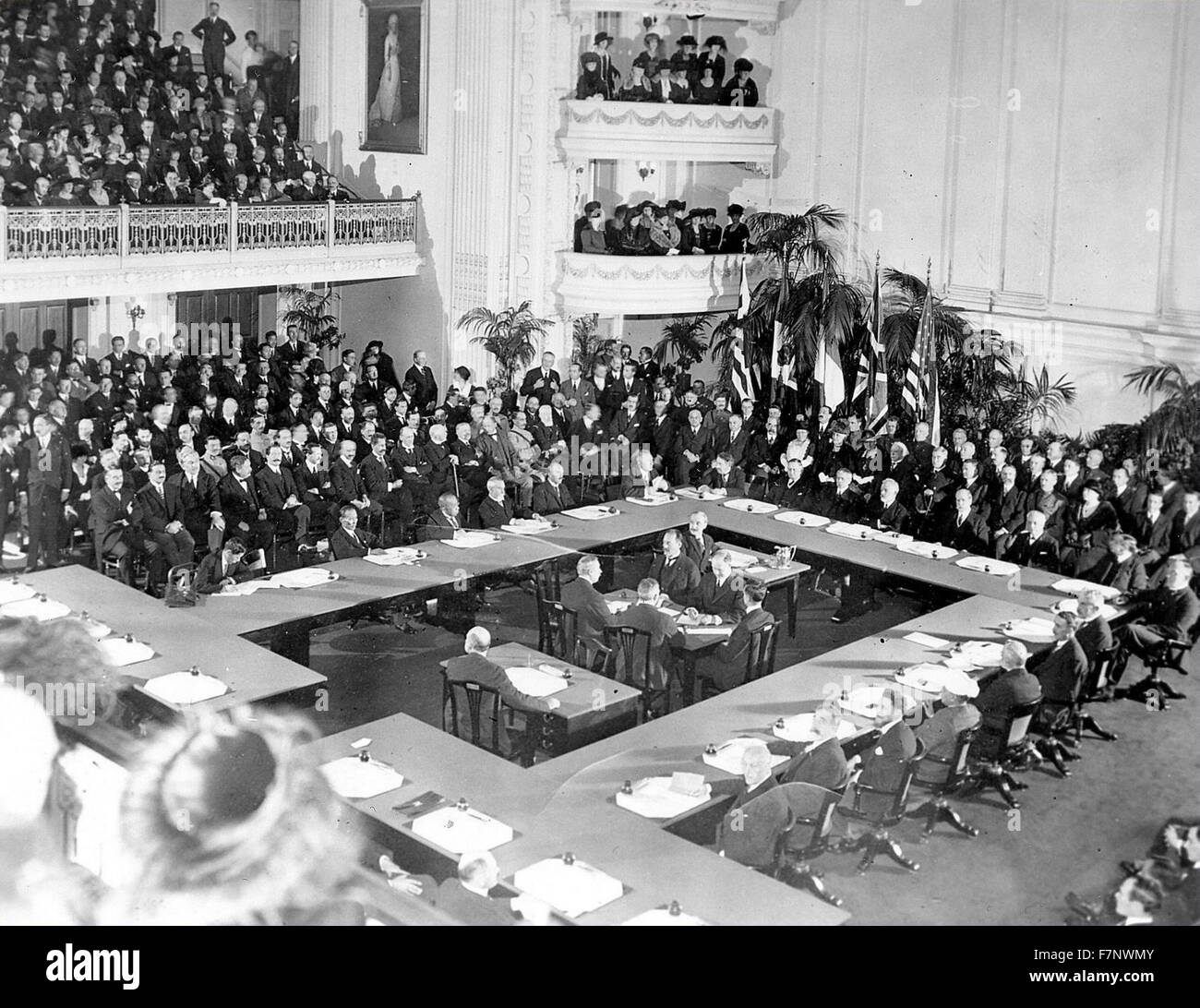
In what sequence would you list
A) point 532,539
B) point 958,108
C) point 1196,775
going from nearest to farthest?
point 1196,775, point 532,539, point 958,108

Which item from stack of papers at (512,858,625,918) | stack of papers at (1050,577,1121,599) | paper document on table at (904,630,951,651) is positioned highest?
stack of papers at (1050,577,1121,599)

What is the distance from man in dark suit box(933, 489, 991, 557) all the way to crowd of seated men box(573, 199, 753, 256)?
763cm

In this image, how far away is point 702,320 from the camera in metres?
21.8

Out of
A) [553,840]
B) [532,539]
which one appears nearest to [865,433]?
[532,539]

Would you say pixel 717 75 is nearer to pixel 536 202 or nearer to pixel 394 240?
pixel 536 202

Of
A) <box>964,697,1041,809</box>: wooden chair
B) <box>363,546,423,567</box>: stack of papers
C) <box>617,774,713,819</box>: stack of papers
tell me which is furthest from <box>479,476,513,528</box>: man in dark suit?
<box>617,774,713,819</box>: stack of papers

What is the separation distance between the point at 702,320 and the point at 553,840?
14815 millimetres

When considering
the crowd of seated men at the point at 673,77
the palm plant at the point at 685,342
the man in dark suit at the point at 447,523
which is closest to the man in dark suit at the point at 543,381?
the palm plant at the point at 685,342

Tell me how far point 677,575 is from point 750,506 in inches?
93.2

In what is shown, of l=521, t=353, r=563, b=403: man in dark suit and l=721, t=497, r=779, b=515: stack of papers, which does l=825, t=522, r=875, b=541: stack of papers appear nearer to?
l=721, t=497, r=779, b=515: stack of papers

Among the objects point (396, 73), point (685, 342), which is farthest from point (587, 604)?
point (396, 73)

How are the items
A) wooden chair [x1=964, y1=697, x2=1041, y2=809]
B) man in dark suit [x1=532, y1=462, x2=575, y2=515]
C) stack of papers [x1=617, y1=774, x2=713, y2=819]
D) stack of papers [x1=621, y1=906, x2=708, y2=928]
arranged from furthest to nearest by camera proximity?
1. man in dark suit [x1=532, y1=462, x2=575, y2=515]
2. wooden chair [x1=964, y1=697, x2=1041, y2=809]
3. stack of papers [x1=617, y1=774, x2=713, y2=819]
4. stack of papers [x1=621, y1=906, x2=708, y2=928]

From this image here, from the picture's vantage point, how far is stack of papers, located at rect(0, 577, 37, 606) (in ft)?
35.2

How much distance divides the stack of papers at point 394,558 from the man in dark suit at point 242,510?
6.61 ft
